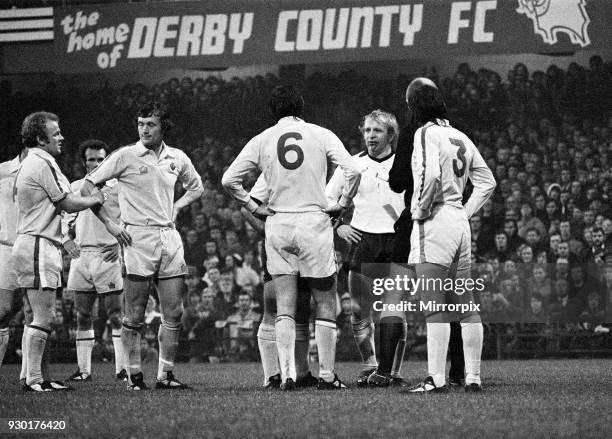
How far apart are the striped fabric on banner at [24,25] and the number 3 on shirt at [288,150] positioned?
10.5 meters

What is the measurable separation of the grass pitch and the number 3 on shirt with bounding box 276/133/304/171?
62.5 inches

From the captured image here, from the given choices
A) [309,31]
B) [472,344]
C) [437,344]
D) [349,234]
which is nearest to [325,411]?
[437,344]

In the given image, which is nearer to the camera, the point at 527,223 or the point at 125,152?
the point at 125,152

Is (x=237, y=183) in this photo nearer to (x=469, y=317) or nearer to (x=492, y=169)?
(x=469, y=317)

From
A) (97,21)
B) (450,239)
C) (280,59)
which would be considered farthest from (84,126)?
(450,239)

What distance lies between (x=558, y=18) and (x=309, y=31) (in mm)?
4044

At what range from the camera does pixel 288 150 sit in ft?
21.6

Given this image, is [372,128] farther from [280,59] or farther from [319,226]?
[280,59]

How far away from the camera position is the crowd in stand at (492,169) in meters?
12.4

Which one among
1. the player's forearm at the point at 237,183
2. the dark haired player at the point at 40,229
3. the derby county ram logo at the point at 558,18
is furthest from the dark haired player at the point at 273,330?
the derby county ram logo at the point at 558,18

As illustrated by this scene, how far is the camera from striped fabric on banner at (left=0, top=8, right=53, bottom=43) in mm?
15812

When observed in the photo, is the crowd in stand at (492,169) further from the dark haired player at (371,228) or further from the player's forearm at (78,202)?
the player's forearm at (78,202)

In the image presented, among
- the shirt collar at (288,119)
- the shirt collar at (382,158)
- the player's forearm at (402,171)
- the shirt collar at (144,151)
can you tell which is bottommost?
the player's forearm at (402,171)

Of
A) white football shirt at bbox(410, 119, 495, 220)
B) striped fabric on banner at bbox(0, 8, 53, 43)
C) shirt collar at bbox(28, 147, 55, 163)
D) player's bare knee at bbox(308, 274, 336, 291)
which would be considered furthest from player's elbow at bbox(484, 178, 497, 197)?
striped fabric on banner at bbox(0, 8, 53, 43)
